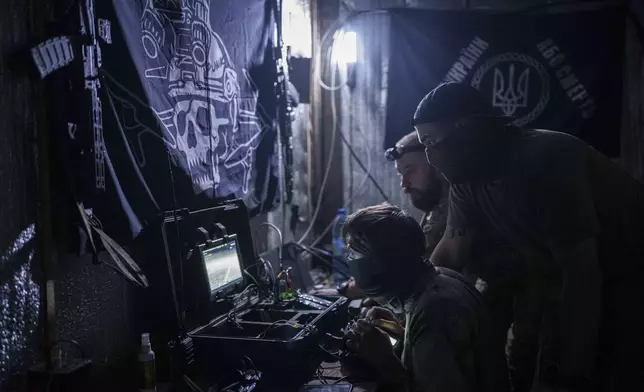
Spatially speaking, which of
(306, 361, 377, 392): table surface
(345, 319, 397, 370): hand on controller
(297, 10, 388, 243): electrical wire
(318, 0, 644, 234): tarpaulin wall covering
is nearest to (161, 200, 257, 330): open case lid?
(306, 361, 377, 392): table surface

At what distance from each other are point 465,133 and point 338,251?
9.00 ft

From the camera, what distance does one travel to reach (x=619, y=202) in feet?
7.43

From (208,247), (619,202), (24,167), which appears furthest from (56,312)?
(619,202)

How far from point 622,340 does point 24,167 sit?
2.26 meters

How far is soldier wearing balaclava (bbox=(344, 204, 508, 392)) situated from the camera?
174 cm

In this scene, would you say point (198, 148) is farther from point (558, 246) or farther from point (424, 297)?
point (558, 246)

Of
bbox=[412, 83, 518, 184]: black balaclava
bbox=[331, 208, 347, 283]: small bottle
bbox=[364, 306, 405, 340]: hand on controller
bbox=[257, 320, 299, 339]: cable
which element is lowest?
bbox=[331, 208, 347, 283]: small bottle

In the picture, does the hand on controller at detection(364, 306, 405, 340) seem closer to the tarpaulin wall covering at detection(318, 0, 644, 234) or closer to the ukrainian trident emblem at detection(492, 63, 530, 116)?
the tarpaulin wall covering at detection(318, 0, 644, 234)

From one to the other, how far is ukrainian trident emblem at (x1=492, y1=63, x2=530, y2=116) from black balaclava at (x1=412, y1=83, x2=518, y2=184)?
Result: 9.84 feet

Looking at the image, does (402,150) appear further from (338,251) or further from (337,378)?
(337,378)

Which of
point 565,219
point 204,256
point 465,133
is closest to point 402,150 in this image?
point 465,133

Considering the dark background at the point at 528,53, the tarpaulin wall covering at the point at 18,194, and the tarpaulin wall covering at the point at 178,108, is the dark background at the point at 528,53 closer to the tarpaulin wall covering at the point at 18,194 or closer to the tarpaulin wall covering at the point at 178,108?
the tarpaulin wall covering at the point at 178,108

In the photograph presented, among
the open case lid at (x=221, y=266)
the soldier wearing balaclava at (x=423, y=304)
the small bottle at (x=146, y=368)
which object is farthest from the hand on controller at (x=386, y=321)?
the small bottle at (x=146, y=368)

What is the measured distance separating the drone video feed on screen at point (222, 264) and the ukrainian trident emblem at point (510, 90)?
10.2 feet
